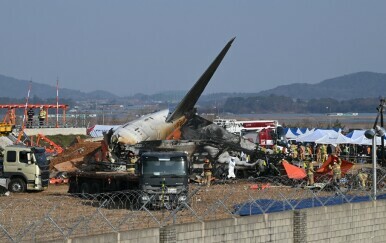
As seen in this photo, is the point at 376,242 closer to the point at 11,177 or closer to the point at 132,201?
the point at 132,201

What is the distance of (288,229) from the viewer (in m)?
20.2

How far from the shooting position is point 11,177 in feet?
133

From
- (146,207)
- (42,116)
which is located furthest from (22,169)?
(42,116)

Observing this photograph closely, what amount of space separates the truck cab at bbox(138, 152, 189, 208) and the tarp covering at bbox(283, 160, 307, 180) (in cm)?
1186

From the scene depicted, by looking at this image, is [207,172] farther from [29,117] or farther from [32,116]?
[32,116]

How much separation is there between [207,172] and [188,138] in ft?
24.4

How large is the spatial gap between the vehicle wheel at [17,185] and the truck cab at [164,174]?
31.1ft

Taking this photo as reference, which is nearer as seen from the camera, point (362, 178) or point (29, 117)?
point (362, 178)

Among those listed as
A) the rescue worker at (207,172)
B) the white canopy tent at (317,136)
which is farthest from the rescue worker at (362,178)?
the white canopy tent at (317,136)

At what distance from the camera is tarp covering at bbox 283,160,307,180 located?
43.1 meters

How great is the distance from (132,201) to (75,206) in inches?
78.0

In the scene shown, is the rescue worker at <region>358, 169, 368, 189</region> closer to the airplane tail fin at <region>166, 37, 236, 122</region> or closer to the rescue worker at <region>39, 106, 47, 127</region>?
the airplane tail fin at <region>166, 37, 236, 122</region>

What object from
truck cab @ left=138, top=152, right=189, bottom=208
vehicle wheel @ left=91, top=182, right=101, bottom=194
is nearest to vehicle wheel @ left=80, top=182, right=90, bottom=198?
vehicle wheel @ left=91, top=182, right=101, bottom=194

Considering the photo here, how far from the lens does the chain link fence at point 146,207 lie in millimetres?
19344
